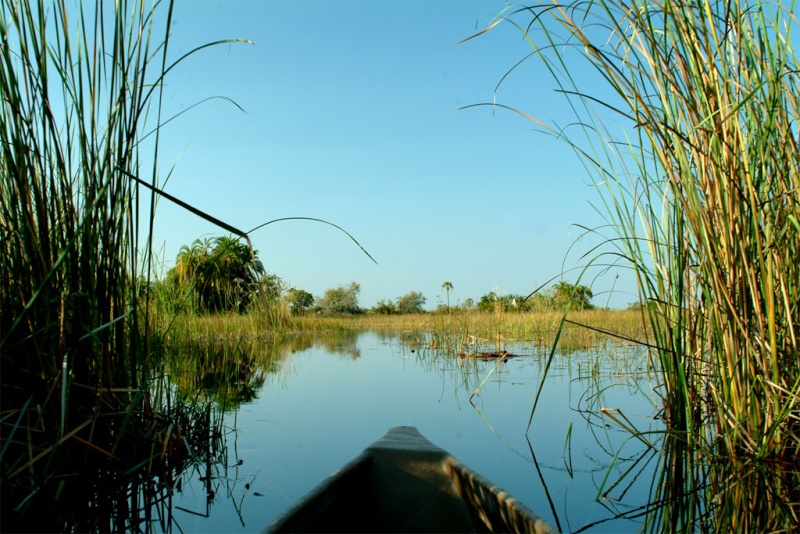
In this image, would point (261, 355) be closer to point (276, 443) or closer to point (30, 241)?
point (276, 443)

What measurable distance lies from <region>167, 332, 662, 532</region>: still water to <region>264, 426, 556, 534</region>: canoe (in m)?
0.31

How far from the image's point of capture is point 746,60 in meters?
1.78

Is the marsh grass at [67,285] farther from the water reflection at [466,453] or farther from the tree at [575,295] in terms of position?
the tree at [575,295]

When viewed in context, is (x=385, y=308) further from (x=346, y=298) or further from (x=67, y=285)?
(x=67, y=285)

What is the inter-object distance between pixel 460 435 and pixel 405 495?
1261 millimetres

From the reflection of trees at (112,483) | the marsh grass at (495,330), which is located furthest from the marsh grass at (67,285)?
the marsh grass at (495,330)

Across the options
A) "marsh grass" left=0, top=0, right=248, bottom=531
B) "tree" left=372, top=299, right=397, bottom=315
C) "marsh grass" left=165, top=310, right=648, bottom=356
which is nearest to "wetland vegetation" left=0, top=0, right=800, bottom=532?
"marsh grass" left=0, top=0, right=248, bottom=531

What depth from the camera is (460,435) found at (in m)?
3.32

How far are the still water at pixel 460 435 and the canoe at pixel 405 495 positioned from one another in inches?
12.1

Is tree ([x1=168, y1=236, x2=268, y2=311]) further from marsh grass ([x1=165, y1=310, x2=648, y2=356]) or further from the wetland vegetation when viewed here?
marsh grass ([x1=165, y1=310, x2=648, y2=356])

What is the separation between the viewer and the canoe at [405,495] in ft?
5.90

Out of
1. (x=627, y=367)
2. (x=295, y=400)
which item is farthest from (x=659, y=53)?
(x=627, y=367)

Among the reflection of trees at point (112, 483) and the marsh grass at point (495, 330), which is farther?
the marsh grass at point (495, 330)

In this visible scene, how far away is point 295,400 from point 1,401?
10.1 ft
